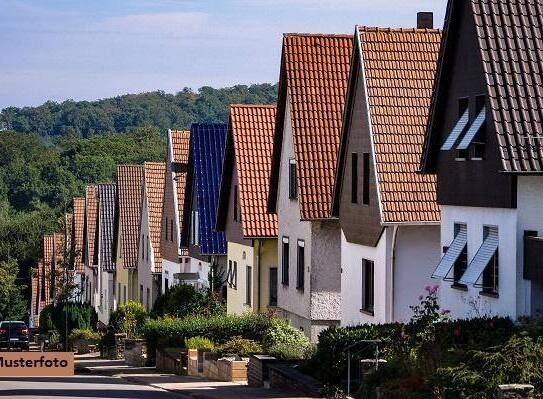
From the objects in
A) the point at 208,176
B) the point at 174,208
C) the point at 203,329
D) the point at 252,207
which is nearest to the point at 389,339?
the point at 203,329

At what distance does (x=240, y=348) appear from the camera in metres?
36.0

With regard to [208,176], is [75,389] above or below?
below

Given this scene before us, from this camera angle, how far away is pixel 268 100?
194 metres

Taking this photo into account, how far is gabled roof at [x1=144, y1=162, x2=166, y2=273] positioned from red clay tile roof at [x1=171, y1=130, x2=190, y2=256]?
4572 millimetres

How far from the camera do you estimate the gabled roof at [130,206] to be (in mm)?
69625

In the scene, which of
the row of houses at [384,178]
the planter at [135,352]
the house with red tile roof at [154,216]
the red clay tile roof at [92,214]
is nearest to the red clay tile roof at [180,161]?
the row of houses at [384,178]

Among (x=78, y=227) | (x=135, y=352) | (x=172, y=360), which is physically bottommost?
(x=135, y=352)

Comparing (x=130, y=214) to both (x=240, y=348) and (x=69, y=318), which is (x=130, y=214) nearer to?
(x=69, y=318)

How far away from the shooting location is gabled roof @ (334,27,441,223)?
104ft

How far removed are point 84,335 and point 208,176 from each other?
15.2 metres

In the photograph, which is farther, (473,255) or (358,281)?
(358,281)

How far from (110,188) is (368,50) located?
4463cm

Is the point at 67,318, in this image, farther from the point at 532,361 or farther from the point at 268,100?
the point at 268,100

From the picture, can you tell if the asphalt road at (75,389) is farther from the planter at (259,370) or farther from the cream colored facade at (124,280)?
the cream colored facade at (124,280)
